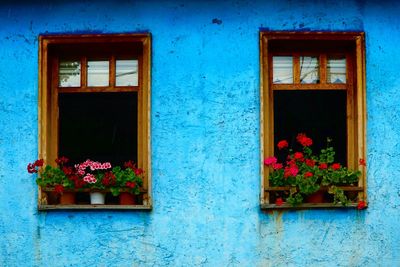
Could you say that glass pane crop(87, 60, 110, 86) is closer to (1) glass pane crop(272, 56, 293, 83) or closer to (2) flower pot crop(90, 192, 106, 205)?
(2) flower pot crop(90, 192, 106, 205)


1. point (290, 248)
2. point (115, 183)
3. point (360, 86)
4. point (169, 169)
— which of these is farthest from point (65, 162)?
point (360, 86)

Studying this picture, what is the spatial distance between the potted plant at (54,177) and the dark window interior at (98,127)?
0.36 metres

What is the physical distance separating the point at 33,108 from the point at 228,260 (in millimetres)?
2376

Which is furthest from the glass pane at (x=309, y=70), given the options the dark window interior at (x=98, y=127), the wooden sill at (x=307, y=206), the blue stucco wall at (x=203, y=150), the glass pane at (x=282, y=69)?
the dark window interior at (x=98, y=127)

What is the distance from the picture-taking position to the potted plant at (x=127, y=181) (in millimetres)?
7262

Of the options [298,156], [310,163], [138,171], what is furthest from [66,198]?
[310,163]

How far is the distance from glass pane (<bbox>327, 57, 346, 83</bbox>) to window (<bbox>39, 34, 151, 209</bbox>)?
1.86m

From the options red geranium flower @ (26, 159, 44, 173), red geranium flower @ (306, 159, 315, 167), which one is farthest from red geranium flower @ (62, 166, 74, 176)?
red geranium flower @ (306, 159, 315, 167)

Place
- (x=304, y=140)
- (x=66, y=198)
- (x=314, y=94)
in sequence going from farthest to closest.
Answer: (x=314, y=94) → (x=66, y=198) → (x=304, y=140)

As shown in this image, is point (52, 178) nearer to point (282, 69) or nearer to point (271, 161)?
point (271, 161)

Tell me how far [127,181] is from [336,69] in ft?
7.77

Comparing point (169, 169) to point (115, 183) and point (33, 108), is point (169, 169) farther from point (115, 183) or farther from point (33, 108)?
point (33, 108)

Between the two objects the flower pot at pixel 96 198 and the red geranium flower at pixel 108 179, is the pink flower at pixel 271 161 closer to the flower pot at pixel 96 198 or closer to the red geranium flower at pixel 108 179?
the red geranium flower at pixel 108 179

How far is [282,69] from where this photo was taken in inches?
303
